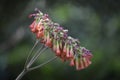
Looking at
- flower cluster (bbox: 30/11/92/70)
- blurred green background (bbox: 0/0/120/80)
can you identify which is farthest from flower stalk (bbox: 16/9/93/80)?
blurred green background (bbox: 0/0/120/80)

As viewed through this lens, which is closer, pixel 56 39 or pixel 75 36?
pixel 56 39

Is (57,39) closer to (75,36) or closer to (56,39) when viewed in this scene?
(56,39)

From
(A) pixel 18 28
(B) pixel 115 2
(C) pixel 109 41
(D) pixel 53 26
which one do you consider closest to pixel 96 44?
(C) pixel 109 41

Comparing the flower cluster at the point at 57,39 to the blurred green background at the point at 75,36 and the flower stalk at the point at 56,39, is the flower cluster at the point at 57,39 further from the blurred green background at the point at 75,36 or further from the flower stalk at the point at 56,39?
the blurred green background at the point at 75,36

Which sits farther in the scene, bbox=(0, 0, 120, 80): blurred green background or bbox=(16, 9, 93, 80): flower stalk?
bbox=(0, 0, 120, 80): blurred green background

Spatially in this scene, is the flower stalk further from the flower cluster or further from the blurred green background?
the blurred green background

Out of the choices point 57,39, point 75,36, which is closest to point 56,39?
point 57,39

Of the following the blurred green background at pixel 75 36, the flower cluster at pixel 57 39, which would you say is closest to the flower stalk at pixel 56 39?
the flower cluster at pixel 57 39

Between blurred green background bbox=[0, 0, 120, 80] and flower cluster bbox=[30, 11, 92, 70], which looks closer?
flower cluster bbox=[30, 11, 92, 70]

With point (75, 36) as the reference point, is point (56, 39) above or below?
below
